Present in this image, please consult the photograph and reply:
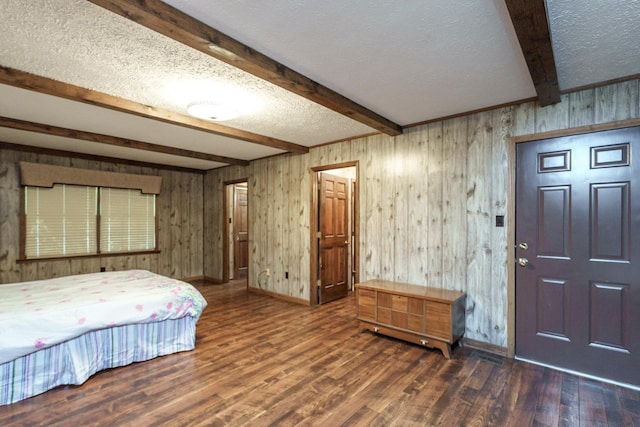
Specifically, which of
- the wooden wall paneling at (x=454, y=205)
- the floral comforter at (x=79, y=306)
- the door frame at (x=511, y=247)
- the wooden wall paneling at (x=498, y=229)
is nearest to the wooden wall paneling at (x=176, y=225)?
the floral comforter at (x=79, y=306)

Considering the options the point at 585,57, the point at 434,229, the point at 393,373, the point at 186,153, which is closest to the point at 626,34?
the point at 585,57

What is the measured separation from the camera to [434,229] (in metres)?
3.34

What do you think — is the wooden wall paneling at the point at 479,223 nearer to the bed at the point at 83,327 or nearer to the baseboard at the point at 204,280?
the bed at the point at 83,327

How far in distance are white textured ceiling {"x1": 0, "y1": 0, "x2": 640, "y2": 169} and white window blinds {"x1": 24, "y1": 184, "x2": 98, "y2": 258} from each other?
6.05 feet

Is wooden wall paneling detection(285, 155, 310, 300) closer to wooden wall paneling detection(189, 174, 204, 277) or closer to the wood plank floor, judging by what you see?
the wood plank floor

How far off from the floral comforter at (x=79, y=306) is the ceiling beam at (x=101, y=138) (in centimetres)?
170

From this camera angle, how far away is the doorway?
619cm

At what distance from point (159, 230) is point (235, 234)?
1434mm

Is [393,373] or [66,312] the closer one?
[66,312]

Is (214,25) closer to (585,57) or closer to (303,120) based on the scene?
(303,120)

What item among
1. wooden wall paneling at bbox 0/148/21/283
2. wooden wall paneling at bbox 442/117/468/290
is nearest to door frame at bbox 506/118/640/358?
wooden wall paneling at bbox 442/117/468/290

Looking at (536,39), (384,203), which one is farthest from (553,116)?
(384,203)

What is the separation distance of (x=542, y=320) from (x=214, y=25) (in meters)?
3.41

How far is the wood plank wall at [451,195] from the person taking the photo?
8.95 ft
